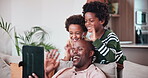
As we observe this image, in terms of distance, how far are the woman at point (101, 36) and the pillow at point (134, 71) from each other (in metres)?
0.12

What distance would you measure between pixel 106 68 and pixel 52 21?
150 centimetres

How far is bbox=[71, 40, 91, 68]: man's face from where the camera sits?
1.72 metres

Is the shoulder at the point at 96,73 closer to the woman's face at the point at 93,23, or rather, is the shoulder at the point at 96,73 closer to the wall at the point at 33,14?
the woman's face at the point at 93,23

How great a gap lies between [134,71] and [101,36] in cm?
39

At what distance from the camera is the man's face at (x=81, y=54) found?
172cm

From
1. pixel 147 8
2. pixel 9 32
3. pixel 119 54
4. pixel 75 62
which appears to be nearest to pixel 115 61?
pixel 119 54

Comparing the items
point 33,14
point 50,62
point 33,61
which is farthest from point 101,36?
point 33,14

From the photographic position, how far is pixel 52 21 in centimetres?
300

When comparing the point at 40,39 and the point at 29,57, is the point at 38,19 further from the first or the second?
the point at 29,57

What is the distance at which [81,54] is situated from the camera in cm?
172

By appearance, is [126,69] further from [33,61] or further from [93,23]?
[33,61]

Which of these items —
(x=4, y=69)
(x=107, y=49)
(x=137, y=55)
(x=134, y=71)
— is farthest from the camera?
(x=137, y=55)

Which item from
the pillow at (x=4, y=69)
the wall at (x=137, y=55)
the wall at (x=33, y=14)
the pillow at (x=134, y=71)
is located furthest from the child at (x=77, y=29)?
the wall at (x=137, y=55)

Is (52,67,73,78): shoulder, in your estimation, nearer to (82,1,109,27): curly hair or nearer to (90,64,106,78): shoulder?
(90,64,106,78): shoulder
